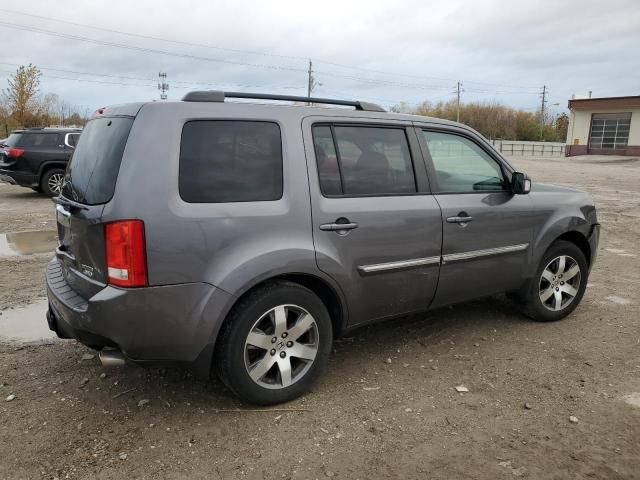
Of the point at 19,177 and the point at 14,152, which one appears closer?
the point at 14,152

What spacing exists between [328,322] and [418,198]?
1.09m

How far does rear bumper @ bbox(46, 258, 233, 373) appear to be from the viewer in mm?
2762

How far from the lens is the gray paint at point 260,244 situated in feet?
9.12

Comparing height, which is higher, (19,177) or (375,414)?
(19,177)

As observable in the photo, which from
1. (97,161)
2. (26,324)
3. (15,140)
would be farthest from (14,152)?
(97,161)

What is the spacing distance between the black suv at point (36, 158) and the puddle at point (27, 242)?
4.58 m

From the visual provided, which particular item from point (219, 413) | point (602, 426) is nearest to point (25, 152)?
point (219, 413)

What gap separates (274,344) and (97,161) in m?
1.45

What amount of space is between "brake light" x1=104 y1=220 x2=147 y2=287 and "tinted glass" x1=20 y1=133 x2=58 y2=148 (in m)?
12.1

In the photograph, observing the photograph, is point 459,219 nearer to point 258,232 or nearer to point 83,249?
point 258,232

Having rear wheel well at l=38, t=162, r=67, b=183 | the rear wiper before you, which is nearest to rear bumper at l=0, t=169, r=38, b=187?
rear wheel well at l=38, t=162, r=67, b=183

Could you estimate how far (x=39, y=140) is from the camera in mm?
13227

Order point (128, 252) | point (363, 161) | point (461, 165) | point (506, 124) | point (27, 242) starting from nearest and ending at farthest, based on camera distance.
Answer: point (128, 252) → point (363, 161) → point (461, 165) → point (27, 242) → point (506, 124)

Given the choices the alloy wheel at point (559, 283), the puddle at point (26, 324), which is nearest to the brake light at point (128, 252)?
the puddle at point (26, 324)
